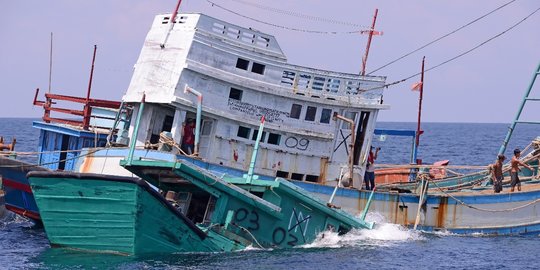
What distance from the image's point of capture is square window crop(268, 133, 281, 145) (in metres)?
Answer: 32.3

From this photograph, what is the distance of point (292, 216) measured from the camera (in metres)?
27.1

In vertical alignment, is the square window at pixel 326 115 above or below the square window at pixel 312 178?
above

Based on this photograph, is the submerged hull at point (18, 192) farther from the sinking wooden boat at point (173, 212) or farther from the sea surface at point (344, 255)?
the sinking wooden boat at point (173, 212)

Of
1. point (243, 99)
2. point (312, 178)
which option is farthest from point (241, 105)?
point (312, 178)

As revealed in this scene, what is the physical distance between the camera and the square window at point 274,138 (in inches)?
1271

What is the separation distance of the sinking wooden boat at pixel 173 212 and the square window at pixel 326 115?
5856mm

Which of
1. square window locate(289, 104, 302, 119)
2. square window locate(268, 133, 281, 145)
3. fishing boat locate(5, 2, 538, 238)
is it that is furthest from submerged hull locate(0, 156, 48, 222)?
square window locate(289, 104, 302, 119)

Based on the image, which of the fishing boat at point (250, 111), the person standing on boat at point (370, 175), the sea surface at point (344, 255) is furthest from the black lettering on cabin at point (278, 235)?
the person standing on boat at point (370, 175)

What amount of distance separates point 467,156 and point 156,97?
50224 mm

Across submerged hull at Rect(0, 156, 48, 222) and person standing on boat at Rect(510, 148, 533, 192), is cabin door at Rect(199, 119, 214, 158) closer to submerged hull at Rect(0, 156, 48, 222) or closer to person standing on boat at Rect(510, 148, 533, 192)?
submerged hull at Rect(0, 156, 48, 222)

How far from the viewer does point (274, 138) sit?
32344 mm

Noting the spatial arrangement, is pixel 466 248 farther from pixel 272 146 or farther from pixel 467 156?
pixel 467 156

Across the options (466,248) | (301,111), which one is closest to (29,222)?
(301,111)

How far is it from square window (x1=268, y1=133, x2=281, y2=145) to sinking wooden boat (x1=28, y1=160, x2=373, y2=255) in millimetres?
5168
